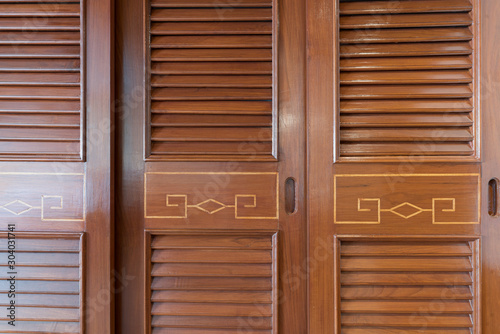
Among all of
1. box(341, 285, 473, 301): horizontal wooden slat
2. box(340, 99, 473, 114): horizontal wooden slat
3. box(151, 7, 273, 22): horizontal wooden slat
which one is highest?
box(151, 7, 273, 22): horizontal wooden slat

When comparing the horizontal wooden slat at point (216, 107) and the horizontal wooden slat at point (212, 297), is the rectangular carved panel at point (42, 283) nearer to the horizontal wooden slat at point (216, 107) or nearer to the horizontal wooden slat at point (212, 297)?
the horizontal wooden slat at point (212, 297)

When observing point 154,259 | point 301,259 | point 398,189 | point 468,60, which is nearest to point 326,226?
point 301,259

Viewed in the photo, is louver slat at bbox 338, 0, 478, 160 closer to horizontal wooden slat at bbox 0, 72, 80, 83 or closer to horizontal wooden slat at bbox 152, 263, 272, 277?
horizontal wooden slat at bbox 152, 263, 272, 277

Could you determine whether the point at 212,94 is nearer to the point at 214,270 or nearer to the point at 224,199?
the point at 224,199

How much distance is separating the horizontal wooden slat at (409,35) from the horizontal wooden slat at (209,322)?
3.10 ft

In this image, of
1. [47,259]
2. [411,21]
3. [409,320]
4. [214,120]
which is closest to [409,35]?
[411,21]

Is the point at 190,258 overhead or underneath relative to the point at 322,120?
underneath

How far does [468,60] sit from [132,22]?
1.10 meters

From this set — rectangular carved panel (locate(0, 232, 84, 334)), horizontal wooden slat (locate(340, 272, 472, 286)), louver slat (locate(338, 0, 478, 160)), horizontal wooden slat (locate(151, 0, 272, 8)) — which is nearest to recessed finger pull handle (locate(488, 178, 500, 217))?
louver slat (locate(338, 0, 478, 160))

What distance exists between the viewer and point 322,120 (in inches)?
45.7

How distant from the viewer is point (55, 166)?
1.18 m

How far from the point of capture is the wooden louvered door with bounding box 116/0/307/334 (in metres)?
1.18

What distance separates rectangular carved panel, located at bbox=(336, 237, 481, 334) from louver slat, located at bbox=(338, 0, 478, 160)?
0.96ft

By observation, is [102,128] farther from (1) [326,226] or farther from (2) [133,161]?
(1) [326,226]
